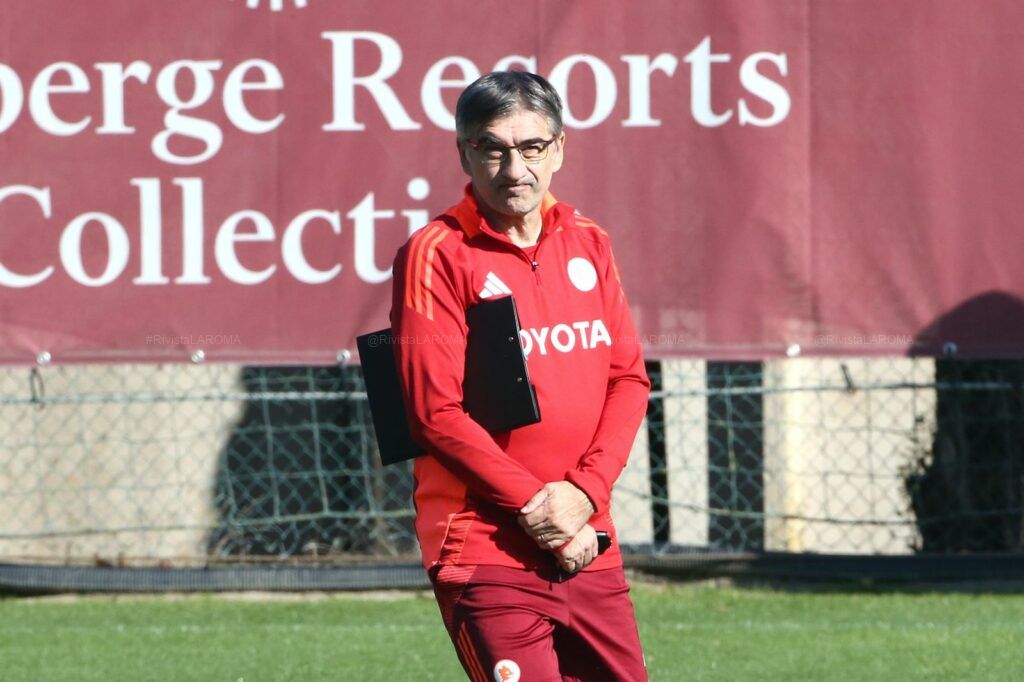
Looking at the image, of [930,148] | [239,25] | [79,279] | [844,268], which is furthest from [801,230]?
[79,279]

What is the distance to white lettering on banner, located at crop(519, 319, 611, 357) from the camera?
2863 millimetres

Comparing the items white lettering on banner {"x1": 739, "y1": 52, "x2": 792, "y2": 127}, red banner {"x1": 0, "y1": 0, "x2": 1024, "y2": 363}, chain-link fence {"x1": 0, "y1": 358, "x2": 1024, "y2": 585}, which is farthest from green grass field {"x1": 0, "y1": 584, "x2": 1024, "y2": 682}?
white lettering on banner {"x1": 739, "y1": 52, "x2": 792, "y2": 127}

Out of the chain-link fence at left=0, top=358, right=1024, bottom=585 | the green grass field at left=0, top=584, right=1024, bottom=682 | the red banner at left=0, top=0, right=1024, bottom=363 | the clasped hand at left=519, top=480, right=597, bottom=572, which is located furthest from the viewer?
the chain-link fence at left=0, top=358, right=1024, bottom=585

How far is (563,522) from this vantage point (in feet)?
9.09

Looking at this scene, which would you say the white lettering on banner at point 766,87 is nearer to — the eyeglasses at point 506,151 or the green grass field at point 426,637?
the green grass field at point 426,637

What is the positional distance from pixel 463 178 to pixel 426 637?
5.88 ft

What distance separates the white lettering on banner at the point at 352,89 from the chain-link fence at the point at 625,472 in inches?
51.5

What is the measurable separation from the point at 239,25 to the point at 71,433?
2244 mm

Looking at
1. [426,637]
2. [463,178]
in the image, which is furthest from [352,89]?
[426,637]

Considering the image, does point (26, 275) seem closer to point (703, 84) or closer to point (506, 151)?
point (703, 84)

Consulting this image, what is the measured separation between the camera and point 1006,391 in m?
6.95

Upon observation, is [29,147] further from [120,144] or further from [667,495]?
[667,495]

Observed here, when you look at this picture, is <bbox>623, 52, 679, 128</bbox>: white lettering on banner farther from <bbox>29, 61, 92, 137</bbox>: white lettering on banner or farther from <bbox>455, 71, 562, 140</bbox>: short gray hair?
<bbox>455, 71, 562, 140</bbox>: short gray hair

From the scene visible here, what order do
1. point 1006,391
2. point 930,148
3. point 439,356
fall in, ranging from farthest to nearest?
1. point 1006,391
2. point 930,148
3. point 439,356
